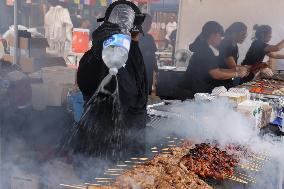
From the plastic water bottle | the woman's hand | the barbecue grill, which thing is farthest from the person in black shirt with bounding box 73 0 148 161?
the woman's hand

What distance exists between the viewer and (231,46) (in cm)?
617

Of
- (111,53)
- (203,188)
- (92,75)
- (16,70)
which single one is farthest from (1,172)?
(16,70)

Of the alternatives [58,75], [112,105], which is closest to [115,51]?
[112,105]

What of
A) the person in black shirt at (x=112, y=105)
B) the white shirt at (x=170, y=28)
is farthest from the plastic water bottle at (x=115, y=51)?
the white shirt at (x=170, y=28)

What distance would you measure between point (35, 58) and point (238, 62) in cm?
333

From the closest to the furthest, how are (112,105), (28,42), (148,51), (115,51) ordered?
(115,51)
(112,105)
(28,42)
(148,51)

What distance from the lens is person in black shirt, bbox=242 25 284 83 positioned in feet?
21.5

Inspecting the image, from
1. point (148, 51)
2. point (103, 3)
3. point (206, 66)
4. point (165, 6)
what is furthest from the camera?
point (165, 6)

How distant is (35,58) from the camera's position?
19.3 feet

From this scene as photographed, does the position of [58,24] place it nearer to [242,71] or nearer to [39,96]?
[39,96]

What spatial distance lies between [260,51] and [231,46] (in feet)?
2.58

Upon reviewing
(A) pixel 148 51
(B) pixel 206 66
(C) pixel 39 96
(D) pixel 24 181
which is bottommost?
(C) pixel 39 96

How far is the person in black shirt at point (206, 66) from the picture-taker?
5.57m

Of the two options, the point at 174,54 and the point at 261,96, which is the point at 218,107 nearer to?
the point at 261,96
